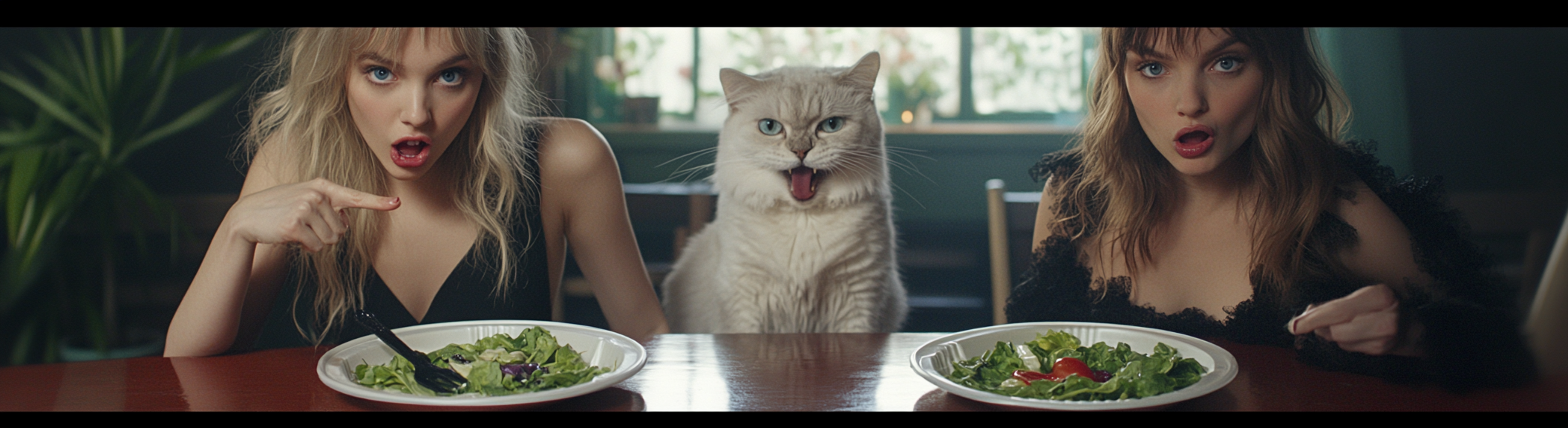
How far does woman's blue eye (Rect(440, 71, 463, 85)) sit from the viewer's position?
1340 mm

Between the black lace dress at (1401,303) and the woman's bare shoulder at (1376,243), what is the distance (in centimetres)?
1

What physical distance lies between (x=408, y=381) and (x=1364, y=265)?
1.30 metres

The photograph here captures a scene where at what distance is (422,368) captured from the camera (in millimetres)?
1083

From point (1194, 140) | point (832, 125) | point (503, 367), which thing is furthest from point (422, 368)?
point (1194, 140)

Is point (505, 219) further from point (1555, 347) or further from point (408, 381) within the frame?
point (1555, 347)

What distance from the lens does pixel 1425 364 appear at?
46.1 inches

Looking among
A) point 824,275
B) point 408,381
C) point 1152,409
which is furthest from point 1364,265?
point 408,381

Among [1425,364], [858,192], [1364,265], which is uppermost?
[858,192]

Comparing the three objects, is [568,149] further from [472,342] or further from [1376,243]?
[1376,243]

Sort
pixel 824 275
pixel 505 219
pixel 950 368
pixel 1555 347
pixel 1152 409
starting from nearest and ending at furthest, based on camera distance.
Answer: pixel 1152 409 < pixel 950 368 < pixel 1555 347 < pixel 824 275 < pixel 505 219

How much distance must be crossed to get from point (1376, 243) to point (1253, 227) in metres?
0.16

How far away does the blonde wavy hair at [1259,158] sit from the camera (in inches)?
50.6

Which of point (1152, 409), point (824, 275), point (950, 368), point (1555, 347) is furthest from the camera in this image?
point (824, 275)

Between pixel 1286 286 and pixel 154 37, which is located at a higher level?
pixel 154 37
